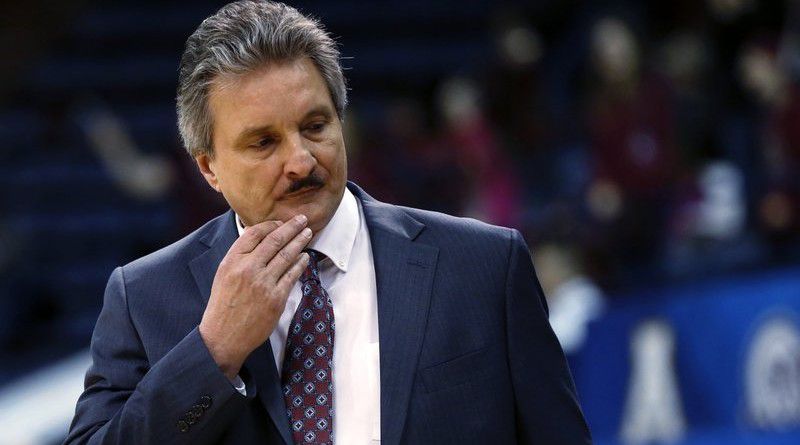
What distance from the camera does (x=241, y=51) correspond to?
2.21 meters

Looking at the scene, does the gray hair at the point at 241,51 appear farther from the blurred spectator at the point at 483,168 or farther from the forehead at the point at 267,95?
the blurred spectator at the point at 483,168

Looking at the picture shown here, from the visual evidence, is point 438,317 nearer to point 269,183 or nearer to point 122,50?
point 269,183

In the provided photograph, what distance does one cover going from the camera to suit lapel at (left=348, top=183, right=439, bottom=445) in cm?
220

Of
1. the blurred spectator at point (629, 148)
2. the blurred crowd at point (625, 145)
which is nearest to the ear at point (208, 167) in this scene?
the blurred crowd at point (625, 145)

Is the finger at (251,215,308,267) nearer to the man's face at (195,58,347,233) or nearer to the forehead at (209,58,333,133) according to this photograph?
the man's face at (195,58,347,233)

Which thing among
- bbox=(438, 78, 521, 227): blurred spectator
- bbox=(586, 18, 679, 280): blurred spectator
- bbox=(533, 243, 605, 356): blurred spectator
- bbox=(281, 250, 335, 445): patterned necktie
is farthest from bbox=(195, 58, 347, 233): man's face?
bbox=(438, 78, 521, 227): blurred spectator

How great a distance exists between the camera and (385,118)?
31.6 feet

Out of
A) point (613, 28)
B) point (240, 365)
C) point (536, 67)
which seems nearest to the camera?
point (240, 365)

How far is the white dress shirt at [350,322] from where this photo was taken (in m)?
2.22

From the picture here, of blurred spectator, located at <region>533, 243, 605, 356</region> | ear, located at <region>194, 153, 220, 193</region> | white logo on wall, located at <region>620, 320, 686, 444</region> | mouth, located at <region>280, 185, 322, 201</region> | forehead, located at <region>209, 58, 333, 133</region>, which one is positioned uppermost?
forehead, located at <region>209, 58, 333, 133</region>

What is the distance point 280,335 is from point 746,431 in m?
3.77

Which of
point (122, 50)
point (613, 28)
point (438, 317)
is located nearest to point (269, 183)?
point (438, 317)

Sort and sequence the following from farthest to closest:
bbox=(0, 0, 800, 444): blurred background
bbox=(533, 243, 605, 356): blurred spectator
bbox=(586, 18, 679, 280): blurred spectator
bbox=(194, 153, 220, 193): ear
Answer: bbox=(586, 18, 679, 280): blurred spectator → bbox=(533, 243, 605, 356): blurred spectator → bbox=(0, 0, 800, 444): blurred background → bbox=(194, 153, 220, 193): ear

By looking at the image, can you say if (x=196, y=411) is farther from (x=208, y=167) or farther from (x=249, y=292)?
(x=208, y=167)
